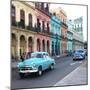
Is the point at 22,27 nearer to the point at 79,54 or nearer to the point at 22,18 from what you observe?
the point at 22,18

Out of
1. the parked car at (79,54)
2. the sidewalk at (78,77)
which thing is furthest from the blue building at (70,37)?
the sidewalk at (78,77)

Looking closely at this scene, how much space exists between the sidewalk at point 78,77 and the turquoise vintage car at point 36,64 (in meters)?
0.23

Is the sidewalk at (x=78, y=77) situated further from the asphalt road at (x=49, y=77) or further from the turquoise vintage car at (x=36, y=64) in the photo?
the turquoise vintage car at (x=36, y=64)

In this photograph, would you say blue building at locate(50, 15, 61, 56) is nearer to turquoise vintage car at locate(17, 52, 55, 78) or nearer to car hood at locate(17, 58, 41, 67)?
turquoise vintage car at locate(17, 52, 55, 78)

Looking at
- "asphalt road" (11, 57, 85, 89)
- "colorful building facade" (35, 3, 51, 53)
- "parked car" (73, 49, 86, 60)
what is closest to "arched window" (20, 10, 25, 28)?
"colorful building facade" (35, 3, 51, 53)

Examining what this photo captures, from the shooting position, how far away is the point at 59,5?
3.13 m

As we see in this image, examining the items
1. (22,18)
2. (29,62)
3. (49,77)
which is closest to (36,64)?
(29,62)

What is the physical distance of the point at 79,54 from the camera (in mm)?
3291

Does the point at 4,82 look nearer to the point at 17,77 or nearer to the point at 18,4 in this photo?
the point at 17,77

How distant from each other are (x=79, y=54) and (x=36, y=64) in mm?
575

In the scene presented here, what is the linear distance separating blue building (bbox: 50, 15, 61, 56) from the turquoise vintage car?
116mm

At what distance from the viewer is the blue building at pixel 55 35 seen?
3174 mm

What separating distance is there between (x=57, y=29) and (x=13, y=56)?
653 millimetres

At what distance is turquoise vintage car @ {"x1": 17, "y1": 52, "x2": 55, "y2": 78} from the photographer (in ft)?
9.74
